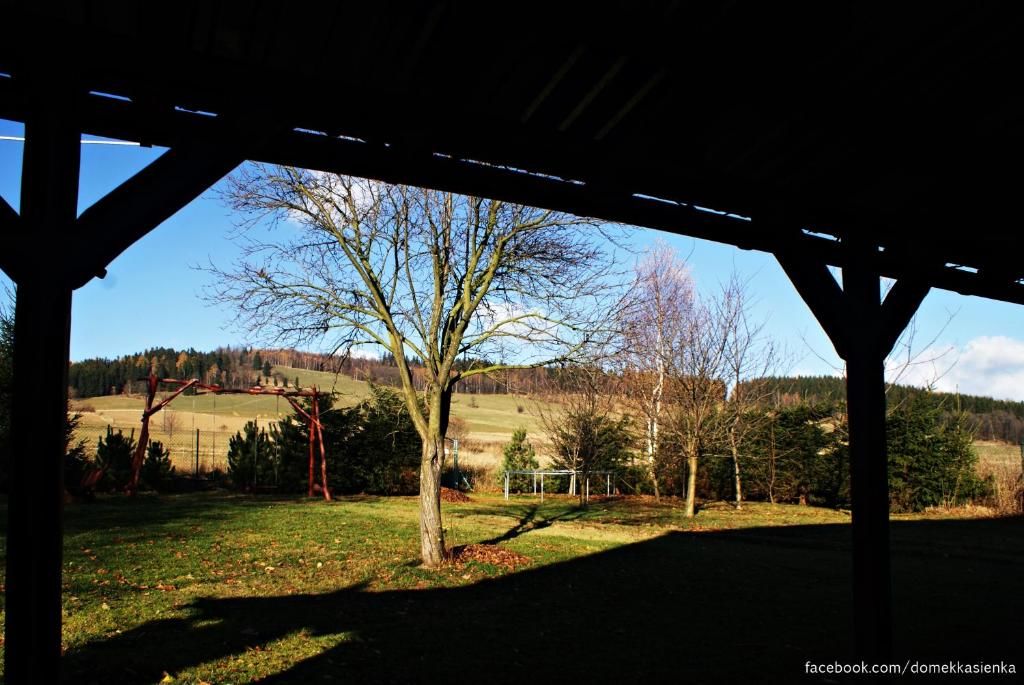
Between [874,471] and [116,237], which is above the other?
[116,237]

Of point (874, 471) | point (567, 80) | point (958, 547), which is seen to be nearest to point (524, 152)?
point (567, 80)

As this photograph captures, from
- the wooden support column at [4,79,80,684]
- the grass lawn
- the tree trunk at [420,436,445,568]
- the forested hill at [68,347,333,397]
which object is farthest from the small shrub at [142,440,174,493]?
the forested hill at [68,347,333,397]

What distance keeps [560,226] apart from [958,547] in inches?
377

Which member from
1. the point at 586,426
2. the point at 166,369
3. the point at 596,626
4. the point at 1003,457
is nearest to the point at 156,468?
the point at 586,426

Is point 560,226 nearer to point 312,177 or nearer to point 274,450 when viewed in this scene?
point 312,177

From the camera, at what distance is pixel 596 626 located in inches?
275

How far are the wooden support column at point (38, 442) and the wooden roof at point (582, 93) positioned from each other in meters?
0.55

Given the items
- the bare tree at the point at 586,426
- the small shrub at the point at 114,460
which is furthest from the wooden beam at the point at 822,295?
the small shrub at the point at 114,460

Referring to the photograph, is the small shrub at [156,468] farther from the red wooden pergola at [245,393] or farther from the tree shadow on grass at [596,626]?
the tree shadow on grass at [596,626]

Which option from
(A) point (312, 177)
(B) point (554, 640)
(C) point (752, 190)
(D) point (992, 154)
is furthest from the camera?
(A) point (312, 177)

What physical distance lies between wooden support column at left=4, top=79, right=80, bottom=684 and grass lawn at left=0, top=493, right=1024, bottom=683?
278 centimetres

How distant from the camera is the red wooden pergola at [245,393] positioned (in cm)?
1819

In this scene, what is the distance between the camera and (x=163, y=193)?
8.78 feet

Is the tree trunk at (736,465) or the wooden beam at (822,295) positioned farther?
the tree trunk at (736,465)
